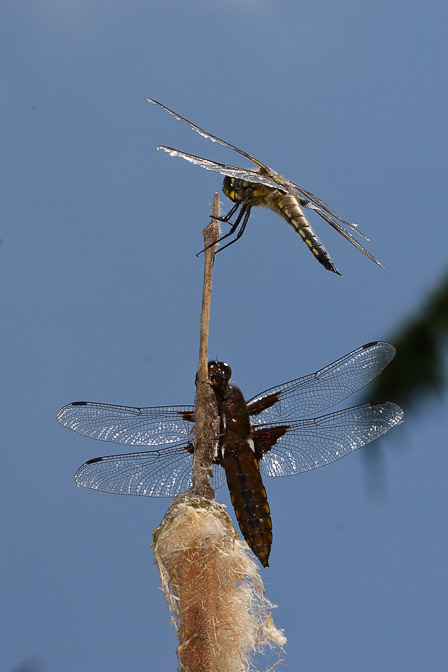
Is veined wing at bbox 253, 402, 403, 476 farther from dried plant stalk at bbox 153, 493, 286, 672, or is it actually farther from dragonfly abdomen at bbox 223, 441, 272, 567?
dried plant stalk at bbox 153, 493, 286, 672

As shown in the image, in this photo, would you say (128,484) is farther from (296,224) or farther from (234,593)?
(296,224)

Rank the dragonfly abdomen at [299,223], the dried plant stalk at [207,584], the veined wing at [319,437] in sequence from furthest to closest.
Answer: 1. the dragonfly abdomen at [299,223]
2. the veined wing at [319,437]
3. the dried plant stalk at [207,584]

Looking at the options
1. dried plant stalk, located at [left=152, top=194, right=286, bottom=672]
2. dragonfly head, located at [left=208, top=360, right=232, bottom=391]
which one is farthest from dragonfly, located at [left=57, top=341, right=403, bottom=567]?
dried plant stalk, located at [left=152, top=194, right=286, bottom=672]

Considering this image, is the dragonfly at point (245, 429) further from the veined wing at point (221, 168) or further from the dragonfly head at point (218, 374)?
the veined wing at point (221, 168)

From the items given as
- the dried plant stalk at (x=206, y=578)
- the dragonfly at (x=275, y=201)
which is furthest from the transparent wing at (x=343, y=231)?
the dried plant stalk at (x=206, y=578)

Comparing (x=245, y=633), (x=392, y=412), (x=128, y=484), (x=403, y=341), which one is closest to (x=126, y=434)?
(x=128, y=484)

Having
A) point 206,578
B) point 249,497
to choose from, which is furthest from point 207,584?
point 249,497
